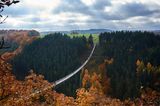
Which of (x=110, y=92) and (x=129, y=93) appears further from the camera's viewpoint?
(x=110, y=92)

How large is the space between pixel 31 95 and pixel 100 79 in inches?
5997

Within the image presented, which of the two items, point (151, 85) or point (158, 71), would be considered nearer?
point (151, 85)

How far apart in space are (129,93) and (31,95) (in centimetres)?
11723

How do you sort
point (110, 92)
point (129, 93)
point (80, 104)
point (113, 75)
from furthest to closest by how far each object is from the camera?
point (113, 75)
point (110, 92)
point (129, 93)
point (80, 104)

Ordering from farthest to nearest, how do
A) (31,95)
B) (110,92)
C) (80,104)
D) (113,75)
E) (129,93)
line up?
(113,75) < (110,92) < (129,93) < (80,104) < (31,95)

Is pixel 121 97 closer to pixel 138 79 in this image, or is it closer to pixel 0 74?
pixel 138 79

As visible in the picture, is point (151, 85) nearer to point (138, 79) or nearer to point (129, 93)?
point (138, 79)

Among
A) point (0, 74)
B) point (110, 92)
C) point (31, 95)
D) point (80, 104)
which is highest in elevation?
point (0, 74)

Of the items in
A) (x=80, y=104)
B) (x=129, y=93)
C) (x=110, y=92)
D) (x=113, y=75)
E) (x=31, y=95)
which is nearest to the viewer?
(x=31, y=95)

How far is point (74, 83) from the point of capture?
181625mm

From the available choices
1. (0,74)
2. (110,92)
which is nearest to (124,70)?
(110,92)

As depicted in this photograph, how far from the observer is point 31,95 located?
153ft

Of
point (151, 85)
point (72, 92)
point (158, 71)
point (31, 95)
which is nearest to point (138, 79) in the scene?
point (151, 85)

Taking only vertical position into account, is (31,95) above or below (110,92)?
above
